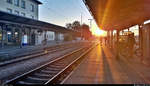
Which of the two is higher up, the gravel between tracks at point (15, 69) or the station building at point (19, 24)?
the station building at point (19, 24)

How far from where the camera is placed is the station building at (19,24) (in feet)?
92.8

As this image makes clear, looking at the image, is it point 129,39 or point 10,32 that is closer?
point 129,39

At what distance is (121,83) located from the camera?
24.1 ft

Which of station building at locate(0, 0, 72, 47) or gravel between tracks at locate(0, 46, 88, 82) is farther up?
station building at locate(0, 0, 72, 47)

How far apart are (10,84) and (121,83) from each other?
4.69 m

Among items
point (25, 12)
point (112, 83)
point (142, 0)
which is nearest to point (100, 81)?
point (112, 83)

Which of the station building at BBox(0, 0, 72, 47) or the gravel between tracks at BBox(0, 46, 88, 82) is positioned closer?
the gravel between tracks at BBox(0, 46, 88, 82)

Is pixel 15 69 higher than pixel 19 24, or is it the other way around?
pixel 19 24

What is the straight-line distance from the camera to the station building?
Answer: 28.3m

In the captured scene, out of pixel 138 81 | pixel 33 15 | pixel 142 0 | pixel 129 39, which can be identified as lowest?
pixel 138 81

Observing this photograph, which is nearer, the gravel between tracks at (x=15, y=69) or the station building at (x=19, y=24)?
the gravel between tracks at (x=15, y=69)

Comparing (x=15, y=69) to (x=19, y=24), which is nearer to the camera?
(x=15, y=69)

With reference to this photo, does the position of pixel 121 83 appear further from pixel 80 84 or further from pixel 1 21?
pixel 1 21

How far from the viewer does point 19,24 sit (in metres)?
30.1
